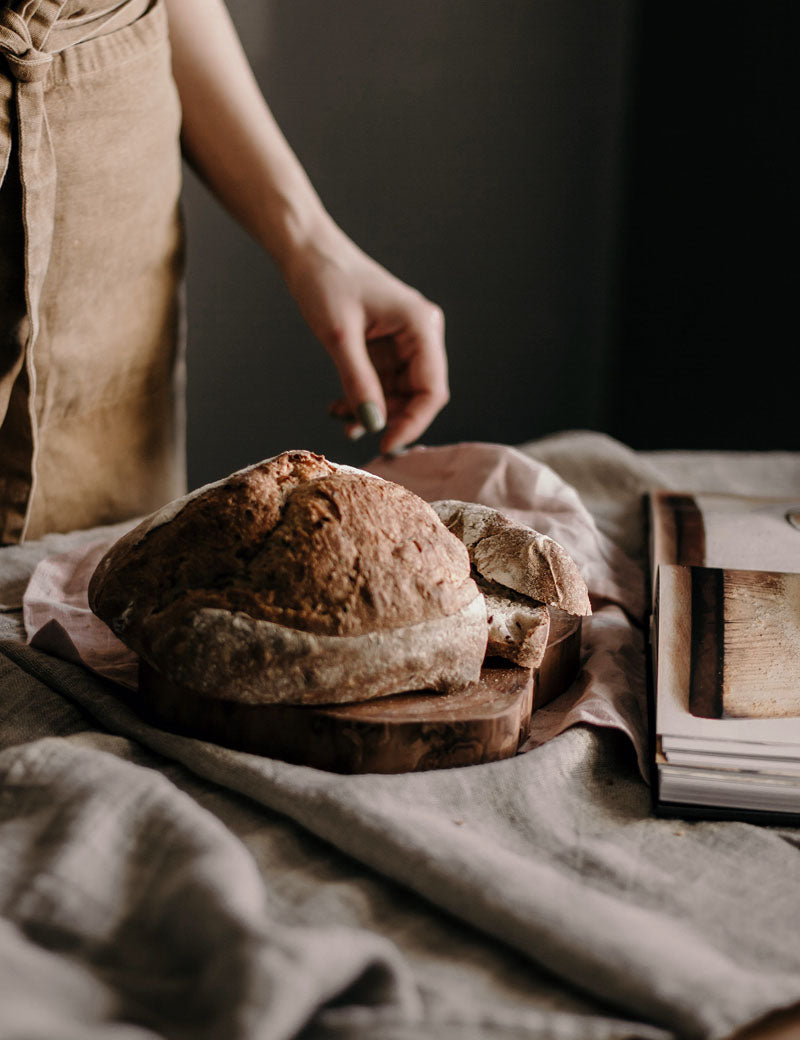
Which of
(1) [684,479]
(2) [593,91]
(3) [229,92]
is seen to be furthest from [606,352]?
(3) [229,92]

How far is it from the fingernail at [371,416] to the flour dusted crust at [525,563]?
434 millimetres

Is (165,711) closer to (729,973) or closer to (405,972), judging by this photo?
(405,972)

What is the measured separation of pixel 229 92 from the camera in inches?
51.9

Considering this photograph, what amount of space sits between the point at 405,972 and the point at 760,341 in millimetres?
2697

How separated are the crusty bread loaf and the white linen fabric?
0.19ft

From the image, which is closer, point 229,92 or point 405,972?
point 405,972

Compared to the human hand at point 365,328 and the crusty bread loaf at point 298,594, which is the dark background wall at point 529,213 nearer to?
the human hand at point 365,328

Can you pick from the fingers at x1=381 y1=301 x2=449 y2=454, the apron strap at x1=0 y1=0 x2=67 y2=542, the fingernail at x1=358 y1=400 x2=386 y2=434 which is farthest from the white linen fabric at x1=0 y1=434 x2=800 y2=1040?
the fingers at x1=381 y1=301 x2=449 y2=454

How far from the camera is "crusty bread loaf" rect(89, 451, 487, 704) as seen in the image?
67cm

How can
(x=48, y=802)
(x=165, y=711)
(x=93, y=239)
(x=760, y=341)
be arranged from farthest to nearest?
(x=760, y=341) → (x=93, y=239) → (x=165, y=711) → (x=48, y=802)

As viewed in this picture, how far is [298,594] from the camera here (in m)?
0.67

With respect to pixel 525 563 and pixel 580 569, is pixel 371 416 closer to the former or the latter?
pixel 580 569

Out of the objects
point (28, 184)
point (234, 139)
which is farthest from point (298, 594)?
point (234, 139)

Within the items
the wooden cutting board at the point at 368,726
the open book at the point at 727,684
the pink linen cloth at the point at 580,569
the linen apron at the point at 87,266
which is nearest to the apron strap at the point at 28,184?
the linen apron at the point at 87,266
